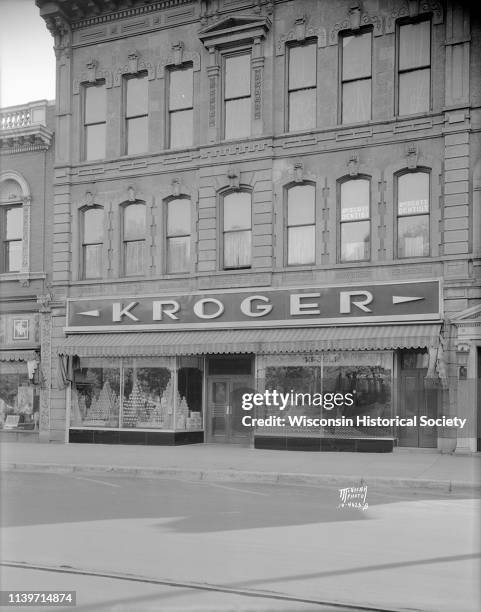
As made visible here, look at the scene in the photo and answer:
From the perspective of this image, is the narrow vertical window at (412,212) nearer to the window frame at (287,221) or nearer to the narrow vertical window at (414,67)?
the window frame at (287,221)

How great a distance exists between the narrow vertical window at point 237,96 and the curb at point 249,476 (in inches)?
185

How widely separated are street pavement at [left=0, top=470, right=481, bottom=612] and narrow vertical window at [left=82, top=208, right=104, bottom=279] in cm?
427

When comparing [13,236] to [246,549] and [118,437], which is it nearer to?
[118,437]

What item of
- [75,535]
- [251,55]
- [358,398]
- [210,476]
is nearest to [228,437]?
[210,476]

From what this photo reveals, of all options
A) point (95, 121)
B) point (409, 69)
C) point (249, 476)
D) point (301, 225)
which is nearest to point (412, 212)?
point (301, 225)

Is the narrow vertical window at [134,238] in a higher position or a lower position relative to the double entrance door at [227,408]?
higher

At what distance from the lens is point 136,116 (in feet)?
34.2

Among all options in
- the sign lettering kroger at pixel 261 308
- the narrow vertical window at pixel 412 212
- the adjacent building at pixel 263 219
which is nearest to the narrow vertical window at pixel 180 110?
the adjacent building at pixel 263 219

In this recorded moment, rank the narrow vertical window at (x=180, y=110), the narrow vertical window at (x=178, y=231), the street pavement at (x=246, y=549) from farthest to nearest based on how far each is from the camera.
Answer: the narrow vertical window at (x=178, y=231) < the narrow vertical window at (x=180, y=110) < the street pavement at (x=246, y=549)

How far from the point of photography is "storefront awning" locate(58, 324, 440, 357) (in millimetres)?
10023

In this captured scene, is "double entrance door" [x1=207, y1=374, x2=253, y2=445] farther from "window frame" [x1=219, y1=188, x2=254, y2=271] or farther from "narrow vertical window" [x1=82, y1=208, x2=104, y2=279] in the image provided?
"narrow vertical window" [x1=82, y1=208, x2=104, y2=279]

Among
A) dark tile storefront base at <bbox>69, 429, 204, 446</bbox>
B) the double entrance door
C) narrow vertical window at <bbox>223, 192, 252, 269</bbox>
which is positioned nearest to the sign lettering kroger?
narrow vertical window at <bbox>223, 192, 252, 269</bbox>

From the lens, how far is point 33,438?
13.3 metres

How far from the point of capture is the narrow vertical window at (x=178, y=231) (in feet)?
40.5
